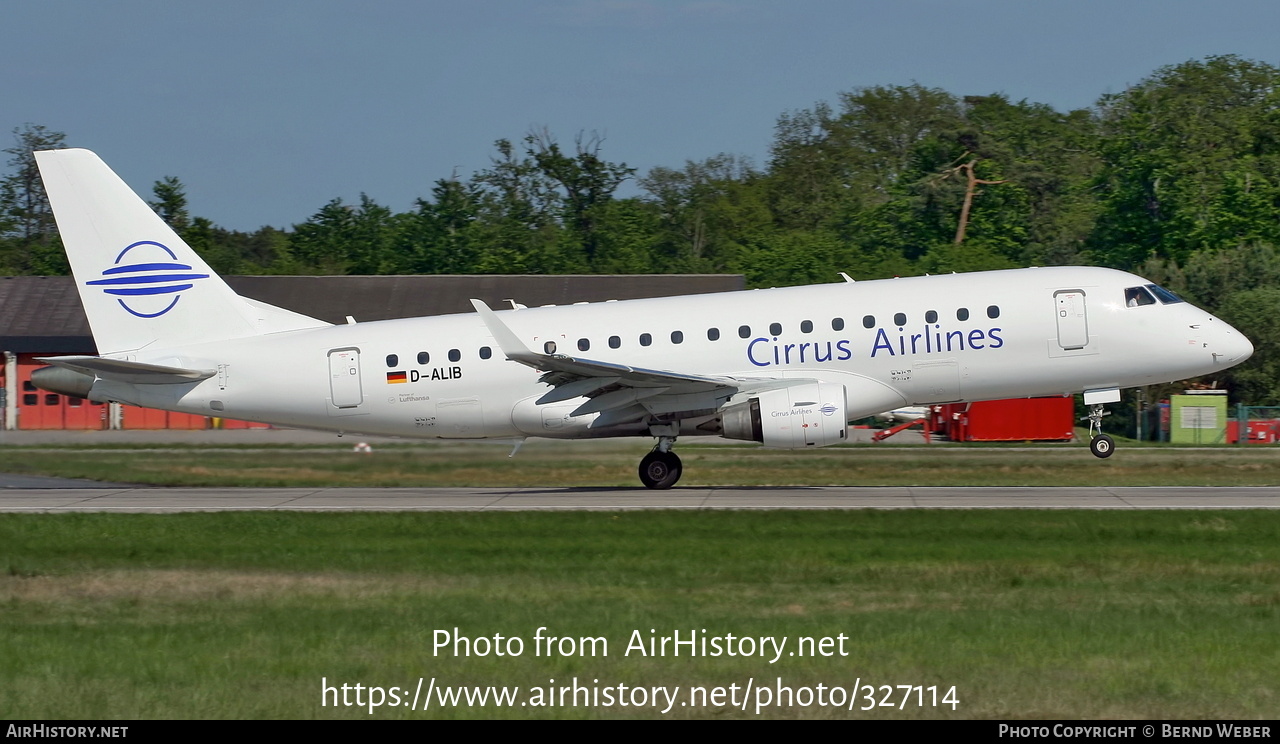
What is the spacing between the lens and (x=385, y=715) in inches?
430

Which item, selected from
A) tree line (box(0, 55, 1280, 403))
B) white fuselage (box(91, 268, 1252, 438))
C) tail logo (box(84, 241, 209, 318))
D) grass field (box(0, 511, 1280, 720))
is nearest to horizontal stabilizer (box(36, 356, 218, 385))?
white fuselage (box(91, 268, 1252, 438))

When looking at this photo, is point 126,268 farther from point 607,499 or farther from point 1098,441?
point 1098,441

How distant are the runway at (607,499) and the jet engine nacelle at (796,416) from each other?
106 centimetres

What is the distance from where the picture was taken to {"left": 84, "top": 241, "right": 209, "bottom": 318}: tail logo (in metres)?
28.0

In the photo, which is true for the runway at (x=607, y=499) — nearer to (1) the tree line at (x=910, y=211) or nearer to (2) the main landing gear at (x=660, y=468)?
(2) the main landing gear at (x=660, y=468)

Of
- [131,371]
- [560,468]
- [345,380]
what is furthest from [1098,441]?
[131,371]

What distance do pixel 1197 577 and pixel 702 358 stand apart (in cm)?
1187

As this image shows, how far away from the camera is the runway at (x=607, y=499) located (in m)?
24.0

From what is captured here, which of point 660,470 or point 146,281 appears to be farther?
point 146,281

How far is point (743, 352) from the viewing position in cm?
2698

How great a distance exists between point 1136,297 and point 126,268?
19.3 meters

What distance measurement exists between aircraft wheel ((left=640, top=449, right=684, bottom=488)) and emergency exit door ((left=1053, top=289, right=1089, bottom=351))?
759 centimetres

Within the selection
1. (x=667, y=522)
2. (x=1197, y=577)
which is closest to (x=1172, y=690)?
(x=1197, y=577)
